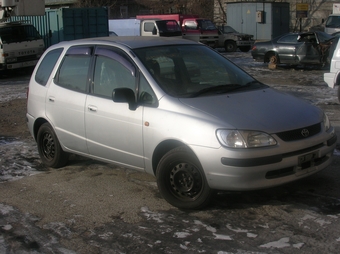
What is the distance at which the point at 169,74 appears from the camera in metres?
5.79

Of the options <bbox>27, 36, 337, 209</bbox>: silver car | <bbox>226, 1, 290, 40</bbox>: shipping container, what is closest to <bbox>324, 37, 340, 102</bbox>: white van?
<bbox>27, 36, 337, 209</bbox>: silver car

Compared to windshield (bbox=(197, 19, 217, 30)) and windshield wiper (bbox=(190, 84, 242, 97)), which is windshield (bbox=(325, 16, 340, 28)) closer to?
windshield (bbox=(197, 19, 217, 30))

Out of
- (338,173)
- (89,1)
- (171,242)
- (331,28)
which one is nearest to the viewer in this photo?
(171,242)

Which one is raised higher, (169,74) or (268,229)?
(169,74)

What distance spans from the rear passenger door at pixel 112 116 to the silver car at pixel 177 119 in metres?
0.01

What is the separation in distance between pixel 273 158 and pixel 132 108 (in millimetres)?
1613

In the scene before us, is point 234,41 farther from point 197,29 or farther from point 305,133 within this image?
point 305,133

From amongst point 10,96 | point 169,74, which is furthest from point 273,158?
point 10,96

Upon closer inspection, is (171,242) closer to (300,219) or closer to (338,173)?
(300,219)

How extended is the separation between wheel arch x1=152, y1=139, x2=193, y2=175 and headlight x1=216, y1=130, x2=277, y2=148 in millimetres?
456

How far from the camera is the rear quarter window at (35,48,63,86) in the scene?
6.97m

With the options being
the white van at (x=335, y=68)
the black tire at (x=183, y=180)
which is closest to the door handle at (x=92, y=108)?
the black tire at (x=183, y=180)

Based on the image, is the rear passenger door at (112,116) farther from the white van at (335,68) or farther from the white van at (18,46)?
the white van at (18,46)

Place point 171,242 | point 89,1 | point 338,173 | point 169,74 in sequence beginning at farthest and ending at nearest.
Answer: point 89,1 < point 338,173 < point 169,74 < point 171,242
